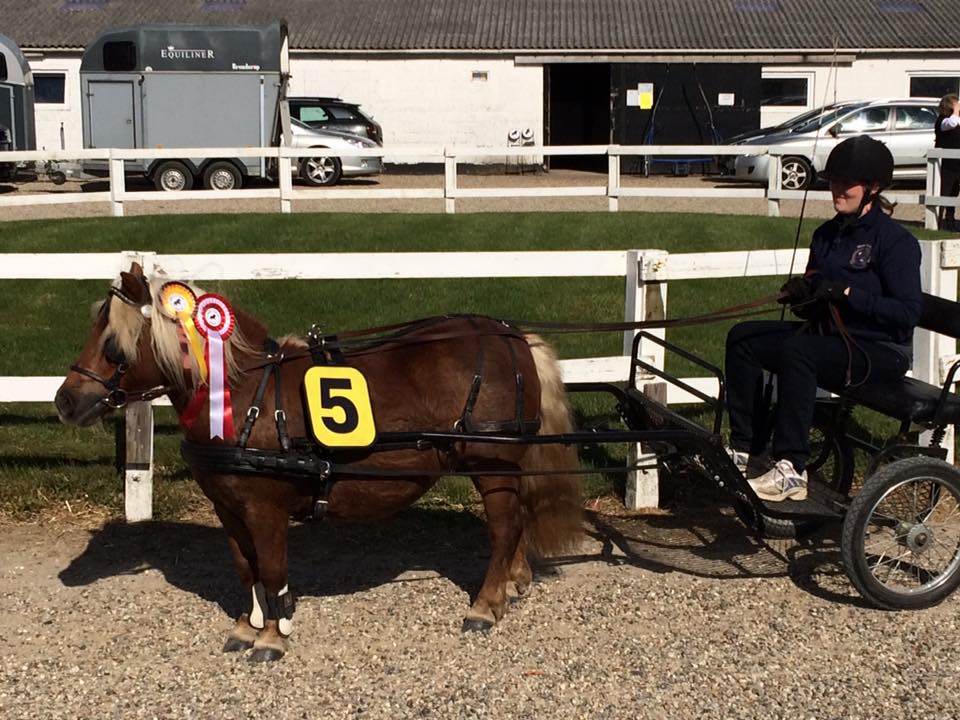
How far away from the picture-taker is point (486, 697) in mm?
4441

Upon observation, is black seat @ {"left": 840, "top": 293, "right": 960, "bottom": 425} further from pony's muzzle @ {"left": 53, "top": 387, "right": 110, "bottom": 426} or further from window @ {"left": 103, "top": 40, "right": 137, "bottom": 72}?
window @ {"left": 103, "top": 40, "right": 137, "bottom": 72}

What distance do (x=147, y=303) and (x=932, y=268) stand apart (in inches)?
177

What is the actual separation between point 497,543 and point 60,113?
3245cm

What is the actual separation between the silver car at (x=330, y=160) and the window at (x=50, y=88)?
39.8 ft

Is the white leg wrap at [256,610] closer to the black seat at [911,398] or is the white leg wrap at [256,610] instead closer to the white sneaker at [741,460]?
the white sneaker at [741,460]

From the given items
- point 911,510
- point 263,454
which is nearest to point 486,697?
point 263,454

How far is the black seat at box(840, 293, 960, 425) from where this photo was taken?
5.21 m

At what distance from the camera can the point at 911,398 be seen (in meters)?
5.25

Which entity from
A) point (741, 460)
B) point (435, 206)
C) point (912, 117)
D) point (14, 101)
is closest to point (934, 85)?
point (912, 117)

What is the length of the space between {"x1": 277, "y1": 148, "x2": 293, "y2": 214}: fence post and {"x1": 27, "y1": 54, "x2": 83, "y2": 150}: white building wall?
60.7ft

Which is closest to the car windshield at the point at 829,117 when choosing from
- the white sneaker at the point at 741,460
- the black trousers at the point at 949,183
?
the black trousers at the point at 949,183

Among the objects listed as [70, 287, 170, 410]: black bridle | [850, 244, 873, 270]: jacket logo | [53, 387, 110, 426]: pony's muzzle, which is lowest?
[53, 387, 110, 426]: pony's muzzle

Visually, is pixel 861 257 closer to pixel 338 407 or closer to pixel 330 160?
pixel 338 407

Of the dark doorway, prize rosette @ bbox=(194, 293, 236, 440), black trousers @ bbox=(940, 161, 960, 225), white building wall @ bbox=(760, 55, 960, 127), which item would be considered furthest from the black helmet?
the dark doorway
